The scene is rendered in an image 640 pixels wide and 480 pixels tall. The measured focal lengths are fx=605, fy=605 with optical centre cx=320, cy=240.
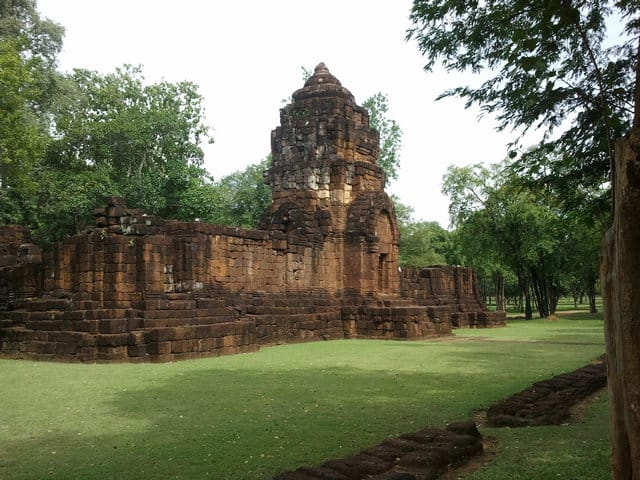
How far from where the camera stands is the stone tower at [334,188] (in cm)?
2088

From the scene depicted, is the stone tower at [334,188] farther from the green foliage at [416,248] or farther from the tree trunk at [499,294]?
the green foliage at [416,248]

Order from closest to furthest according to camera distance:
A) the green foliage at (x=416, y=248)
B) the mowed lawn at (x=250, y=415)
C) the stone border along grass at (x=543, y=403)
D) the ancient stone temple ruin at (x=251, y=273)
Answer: the mowed lawn at (x=250, y=415) → the stone border along grass at (x=543, y=403) → the ancient stone temple ruin at (x=251, y=273) → the green foliage at (x=416, y=248)

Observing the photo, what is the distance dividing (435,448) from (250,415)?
2.61m

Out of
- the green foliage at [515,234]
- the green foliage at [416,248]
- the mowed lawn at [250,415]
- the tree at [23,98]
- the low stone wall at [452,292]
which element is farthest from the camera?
the green foliage at [416,248]

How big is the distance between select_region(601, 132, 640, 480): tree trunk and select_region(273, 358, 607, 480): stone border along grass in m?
1.43

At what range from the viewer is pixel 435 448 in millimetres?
4625

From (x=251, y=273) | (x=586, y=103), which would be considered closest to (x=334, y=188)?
(x=251, y=273)

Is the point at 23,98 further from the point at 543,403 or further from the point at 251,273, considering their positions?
the point at 543,403

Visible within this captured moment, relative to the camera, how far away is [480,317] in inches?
1095

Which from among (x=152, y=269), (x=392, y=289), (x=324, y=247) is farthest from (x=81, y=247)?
(x=392, y=289)

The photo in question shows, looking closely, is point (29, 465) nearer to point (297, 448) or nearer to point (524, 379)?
point (297, 448)

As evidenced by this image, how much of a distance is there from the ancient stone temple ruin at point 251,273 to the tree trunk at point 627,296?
10.5 meters

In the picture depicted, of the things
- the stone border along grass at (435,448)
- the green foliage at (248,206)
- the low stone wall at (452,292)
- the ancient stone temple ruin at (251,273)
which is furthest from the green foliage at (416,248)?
the stone border along grass at (435,448)

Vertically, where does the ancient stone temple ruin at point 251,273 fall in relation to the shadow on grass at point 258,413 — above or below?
above
